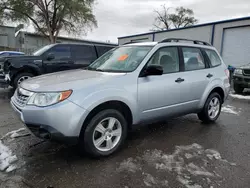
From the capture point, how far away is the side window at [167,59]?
3.59 meters

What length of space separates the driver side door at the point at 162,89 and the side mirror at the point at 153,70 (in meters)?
0.07

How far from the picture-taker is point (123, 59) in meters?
3.62

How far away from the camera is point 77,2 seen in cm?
2306

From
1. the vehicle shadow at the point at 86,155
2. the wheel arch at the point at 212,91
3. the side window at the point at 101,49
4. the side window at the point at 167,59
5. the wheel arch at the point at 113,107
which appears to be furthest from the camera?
the side window at the point at 101,49

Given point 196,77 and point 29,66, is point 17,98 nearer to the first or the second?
point 196,77

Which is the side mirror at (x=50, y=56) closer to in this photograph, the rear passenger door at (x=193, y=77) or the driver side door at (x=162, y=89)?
the driver side door at (x=162, y=89)

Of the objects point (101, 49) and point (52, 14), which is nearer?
point (101, 49)

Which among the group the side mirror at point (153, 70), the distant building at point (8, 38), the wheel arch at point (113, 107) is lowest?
the wheel arch at point (113, 107)

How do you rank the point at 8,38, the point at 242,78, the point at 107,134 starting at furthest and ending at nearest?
the point at 8,38 < the point at 242,78 < the point at 107,134

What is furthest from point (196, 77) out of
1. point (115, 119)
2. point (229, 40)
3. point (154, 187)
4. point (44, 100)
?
point (229, 40)

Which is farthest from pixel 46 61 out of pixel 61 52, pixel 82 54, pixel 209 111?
pixel 209 111

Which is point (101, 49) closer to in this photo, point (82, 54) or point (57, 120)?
point (82, 54)

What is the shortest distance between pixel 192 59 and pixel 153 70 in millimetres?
1387

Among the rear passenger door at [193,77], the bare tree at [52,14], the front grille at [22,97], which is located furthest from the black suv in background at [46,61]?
the bare tree at [52,14]
